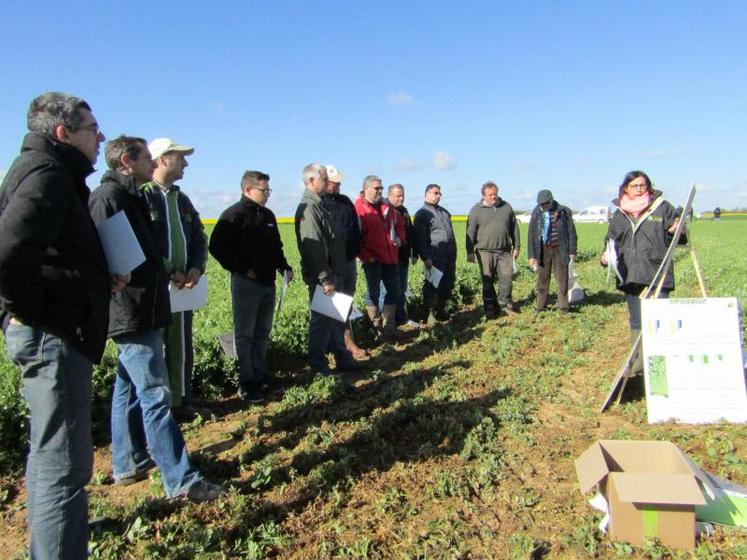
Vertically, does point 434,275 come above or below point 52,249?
below

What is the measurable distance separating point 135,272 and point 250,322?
217cm

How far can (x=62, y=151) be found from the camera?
2510 mm

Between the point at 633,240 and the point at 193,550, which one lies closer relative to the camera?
the point at 193,550

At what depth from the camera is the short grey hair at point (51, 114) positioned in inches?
99.2

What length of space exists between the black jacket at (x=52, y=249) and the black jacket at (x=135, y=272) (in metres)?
0.69

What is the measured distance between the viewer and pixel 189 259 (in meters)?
4.99

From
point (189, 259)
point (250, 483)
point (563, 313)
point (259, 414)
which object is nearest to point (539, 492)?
point (250, 483)

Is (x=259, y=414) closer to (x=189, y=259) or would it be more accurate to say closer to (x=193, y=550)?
(x=189, y=259)

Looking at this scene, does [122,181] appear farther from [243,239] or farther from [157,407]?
[243,239]

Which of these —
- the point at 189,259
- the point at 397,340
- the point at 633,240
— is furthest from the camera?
the point at 397,340

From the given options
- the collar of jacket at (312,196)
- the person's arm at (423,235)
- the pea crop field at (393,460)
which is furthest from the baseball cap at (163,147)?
the person's arm at (423,235)

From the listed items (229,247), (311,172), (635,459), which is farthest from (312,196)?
(635,459)

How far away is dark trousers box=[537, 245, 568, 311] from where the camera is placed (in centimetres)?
938

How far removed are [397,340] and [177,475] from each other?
5095 millimetres
